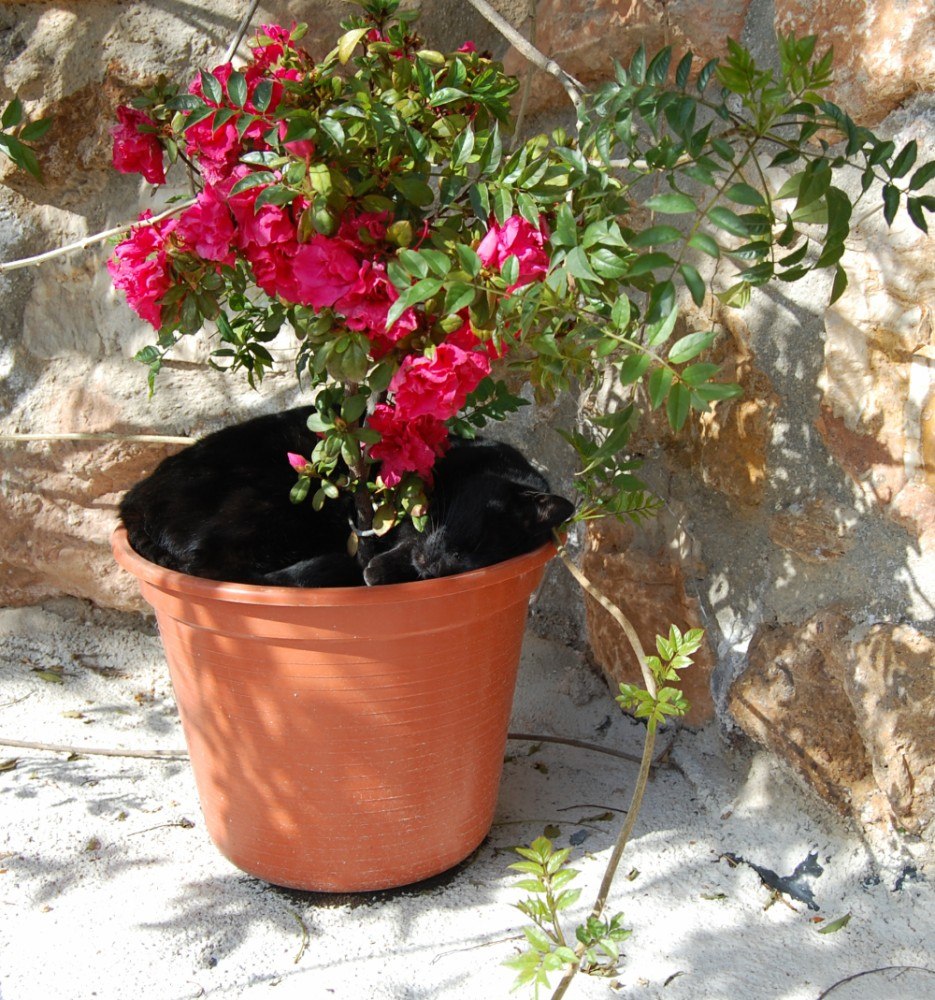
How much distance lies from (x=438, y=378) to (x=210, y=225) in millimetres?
333

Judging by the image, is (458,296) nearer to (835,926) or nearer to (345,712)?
(345,712)

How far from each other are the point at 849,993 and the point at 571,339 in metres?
0.92

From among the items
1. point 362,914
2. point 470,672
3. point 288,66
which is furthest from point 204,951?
point 288,66

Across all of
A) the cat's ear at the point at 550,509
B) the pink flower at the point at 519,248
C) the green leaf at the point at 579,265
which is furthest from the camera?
the cat's ear at the point at 550,509

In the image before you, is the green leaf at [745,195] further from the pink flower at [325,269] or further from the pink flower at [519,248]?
the pink flower at [325,269]

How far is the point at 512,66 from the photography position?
1.88m

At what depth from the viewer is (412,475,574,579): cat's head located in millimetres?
1589

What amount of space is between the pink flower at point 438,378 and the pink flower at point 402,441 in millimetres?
A: 177

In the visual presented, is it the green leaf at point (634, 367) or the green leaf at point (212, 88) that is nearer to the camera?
the green leaf at point (634, 367)

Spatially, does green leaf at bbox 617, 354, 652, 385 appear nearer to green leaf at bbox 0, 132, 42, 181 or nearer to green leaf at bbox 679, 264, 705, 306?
green leaf at bbox 679, 264, 705, 306

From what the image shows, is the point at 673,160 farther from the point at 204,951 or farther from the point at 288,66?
the point at 204,951

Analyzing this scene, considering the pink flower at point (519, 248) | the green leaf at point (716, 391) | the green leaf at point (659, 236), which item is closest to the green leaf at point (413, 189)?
the pink flower at point (519, 248)

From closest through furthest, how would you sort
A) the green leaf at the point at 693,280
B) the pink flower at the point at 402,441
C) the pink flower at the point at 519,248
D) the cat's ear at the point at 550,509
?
the green leaf at the point at 693,280 < the pink flower at the point at 519,248 < the pink flower at the point at 402,441 < the cat's ear at the point at 550,509

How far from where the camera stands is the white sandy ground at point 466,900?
1.34 metres
